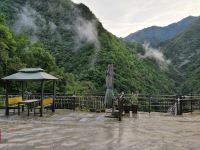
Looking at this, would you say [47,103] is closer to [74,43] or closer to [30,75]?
[30,75]

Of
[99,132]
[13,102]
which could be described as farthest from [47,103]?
[99,132]

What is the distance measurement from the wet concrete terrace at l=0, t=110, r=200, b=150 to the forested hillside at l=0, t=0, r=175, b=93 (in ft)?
91.2

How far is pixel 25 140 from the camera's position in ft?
43.1

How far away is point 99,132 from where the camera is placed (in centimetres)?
1484

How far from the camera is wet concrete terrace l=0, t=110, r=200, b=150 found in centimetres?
1227

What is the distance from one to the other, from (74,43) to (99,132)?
71.1m

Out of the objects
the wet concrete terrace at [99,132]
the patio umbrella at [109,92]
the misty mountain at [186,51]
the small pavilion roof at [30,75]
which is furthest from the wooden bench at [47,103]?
the misty mountain at [186,51]

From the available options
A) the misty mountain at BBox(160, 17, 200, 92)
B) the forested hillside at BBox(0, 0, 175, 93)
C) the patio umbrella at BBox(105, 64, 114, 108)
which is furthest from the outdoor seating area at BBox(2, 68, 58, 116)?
the misty mountain at BBox(160, 17, 200, 92)

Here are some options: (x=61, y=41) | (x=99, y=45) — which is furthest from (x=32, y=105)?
(x=61, y=41)

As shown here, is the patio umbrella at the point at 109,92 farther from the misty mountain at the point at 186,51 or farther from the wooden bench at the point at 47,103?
the misty mountain at the point at 186,51

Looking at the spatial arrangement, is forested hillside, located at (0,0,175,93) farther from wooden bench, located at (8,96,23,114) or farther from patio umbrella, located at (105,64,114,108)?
patio umbrella, located at (105,64,114,108)

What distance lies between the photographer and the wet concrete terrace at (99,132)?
12.3 m

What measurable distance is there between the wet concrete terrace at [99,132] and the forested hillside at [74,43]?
91.2 ft

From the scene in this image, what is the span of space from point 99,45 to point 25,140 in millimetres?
66837
